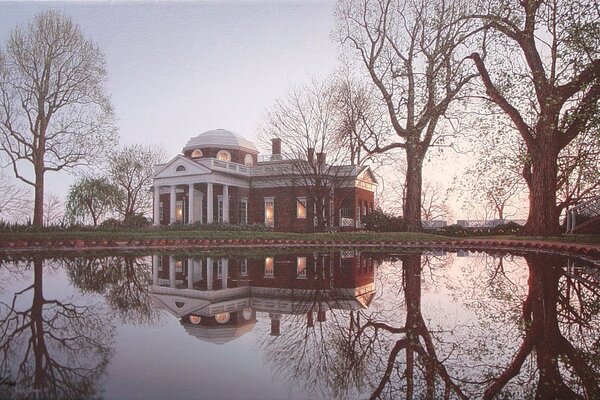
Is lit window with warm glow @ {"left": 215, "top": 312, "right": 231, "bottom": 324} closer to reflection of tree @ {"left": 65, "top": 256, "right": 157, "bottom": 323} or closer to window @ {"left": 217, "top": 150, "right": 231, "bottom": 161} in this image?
reflection of tree @ {"left": 65, "top": 256, "right": 157, "bottom": 323}

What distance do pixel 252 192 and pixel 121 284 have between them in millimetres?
26485

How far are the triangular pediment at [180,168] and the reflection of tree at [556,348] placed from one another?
2576 cm

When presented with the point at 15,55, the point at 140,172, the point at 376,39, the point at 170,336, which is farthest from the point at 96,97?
the point at 170,336

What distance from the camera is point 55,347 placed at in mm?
2791

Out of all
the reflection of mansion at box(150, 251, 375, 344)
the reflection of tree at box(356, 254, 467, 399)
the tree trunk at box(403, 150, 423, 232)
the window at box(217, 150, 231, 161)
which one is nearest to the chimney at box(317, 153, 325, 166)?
the tree trunk at box(403, 150, 423, 232)

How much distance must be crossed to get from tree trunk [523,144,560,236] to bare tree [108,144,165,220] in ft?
117

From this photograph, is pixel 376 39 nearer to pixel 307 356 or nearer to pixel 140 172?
pixel 307 356

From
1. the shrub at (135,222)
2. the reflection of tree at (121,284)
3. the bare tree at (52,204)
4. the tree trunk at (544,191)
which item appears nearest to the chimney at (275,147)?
the shrub at (135,222)

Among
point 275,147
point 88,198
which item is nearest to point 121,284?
point 275,147

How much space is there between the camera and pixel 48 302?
15.0 ft

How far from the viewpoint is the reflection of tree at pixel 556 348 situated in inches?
84.3

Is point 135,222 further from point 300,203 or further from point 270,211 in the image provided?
point 300,203

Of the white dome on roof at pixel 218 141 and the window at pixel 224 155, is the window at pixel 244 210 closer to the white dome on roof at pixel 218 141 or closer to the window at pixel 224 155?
the window at pixel 224 155

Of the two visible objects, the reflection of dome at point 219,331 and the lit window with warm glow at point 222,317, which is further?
the lit window with warm glow at point 222,317
